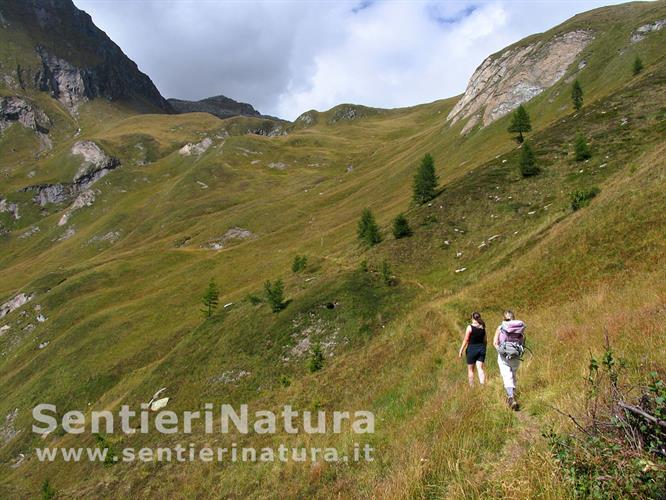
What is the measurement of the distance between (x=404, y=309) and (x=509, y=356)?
90.4 ft

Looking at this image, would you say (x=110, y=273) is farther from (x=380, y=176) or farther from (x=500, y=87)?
(x=500, y=87)

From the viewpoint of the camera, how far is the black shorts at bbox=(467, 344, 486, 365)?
525 inches

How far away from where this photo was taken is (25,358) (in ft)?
234

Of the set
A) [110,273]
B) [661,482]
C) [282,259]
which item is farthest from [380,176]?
[661,482]

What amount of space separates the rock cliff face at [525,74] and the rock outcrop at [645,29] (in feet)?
42.1

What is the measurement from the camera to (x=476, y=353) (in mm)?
13406

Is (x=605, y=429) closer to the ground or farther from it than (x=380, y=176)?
closer to the ground

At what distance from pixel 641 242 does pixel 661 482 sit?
77.4ft

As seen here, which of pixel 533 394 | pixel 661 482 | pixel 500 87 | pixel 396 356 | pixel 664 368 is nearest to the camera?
pixel 661 482

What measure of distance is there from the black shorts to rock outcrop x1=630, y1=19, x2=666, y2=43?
10027cm

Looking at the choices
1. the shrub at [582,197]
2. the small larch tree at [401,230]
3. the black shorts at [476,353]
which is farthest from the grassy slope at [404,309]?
the small larch tree at [401,230]

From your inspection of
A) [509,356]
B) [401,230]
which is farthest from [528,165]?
[509,356]

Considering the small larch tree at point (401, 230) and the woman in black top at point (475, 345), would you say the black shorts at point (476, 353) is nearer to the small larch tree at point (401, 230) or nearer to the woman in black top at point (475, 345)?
the woman in black top at point (475, 345)

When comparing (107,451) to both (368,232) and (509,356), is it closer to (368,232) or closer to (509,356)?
(509,356)
